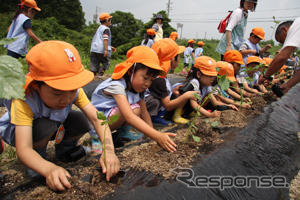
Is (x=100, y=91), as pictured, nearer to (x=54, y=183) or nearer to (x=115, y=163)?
(x=115, y=163)

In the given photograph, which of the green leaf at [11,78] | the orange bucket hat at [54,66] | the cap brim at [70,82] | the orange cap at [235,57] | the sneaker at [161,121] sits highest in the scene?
the green leaf at [11,78]

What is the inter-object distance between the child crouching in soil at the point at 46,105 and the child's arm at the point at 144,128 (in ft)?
0.82

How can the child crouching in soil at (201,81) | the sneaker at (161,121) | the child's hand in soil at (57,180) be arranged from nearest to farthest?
1. the child's hand in soil at (57,180)
2. the child crouching in soil at (201,81)
3. the sneaker at (161,121)

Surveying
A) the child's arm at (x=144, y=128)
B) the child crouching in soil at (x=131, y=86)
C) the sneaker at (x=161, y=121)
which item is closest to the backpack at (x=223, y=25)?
the sneaker at (x=161, y=121)

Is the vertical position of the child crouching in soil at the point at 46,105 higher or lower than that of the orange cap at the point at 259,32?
lower

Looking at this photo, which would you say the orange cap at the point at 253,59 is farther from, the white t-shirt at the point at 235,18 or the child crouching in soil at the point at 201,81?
the child crouching in soil at the point at 201,81

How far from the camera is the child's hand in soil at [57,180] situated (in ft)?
3.22

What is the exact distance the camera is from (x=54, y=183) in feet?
3.23

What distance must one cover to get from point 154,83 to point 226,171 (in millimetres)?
1624

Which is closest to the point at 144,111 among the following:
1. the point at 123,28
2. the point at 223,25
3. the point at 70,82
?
the point at 70,82

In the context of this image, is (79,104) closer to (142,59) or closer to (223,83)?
(142,59)

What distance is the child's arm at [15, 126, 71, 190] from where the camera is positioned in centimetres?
99

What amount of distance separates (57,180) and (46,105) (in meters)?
0.62

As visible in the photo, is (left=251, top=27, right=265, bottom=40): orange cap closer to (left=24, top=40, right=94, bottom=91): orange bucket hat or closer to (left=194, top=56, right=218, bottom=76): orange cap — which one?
(left=194, top=56, right=218, bottom=76): orange cap
